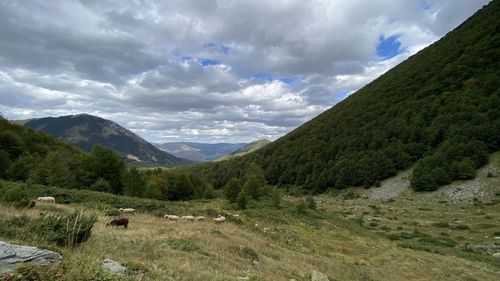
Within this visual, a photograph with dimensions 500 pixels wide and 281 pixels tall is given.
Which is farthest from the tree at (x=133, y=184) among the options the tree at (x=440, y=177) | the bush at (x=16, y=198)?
the tree at (x=440, y=177)

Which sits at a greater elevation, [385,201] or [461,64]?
[461,64]

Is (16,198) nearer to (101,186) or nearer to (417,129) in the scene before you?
(101,186)

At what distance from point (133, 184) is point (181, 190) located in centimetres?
1624

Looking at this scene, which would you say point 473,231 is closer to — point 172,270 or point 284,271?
point 284,271

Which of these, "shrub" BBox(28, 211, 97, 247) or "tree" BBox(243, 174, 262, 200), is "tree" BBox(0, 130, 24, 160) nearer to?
"tree" BBox(243, 174, 262, 200)

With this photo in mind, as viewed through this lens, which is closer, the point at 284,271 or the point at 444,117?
the point at 284,271

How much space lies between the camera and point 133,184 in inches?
2299

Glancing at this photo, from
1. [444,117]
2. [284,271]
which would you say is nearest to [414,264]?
[284,271]

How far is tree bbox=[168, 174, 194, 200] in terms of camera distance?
239 feet

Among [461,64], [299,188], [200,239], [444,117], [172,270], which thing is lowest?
[299,188]

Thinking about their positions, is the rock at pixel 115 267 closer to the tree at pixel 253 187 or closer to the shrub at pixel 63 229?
the shrub at pixel 63 229

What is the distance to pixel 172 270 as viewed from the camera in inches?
361

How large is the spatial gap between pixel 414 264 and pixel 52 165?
173 ft

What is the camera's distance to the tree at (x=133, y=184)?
189 ft
